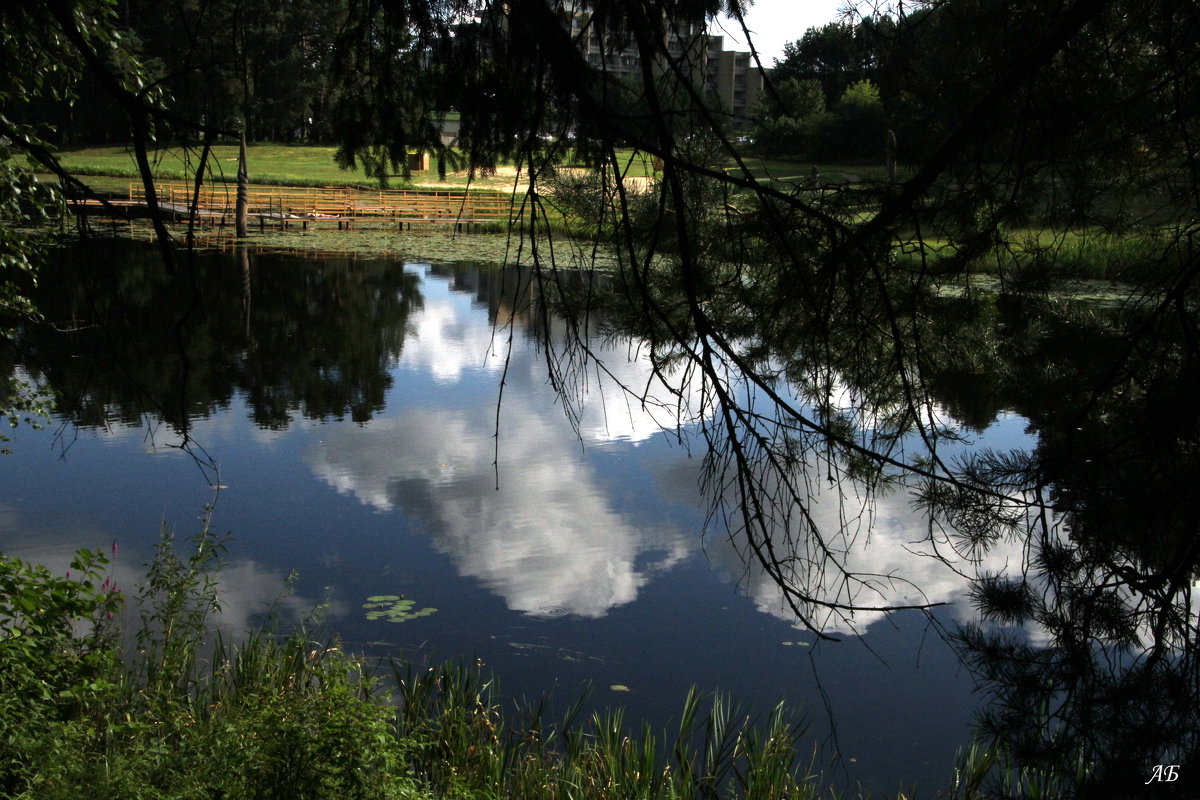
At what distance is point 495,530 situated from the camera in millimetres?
6625

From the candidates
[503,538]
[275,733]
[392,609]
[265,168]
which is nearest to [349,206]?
[265,168]

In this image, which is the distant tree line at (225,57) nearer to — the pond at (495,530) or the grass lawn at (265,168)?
the pond at (495,530)

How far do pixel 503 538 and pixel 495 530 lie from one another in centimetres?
14

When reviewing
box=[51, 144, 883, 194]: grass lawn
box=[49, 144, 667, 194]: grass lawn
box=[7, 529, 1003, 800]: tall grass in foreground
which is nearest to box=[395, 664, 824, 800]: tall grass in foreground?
box=[7, 529, 1003, 800]: tall grass in foreground

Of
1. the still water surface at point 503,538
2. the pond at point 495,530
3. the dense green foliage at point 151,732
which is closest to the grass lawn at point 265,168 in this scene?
the pond at point 495,530

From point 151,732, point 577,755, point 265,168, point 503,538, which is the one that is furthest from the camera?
point 265,168

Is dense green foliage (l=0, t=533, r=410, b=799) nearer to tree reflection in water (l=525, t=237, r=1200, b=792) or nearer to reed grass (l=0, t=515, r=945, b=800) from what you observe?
reed grass (l=0, t=515, r=945, b=800)

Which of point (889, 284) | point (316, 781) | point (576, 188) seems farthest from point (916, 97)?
point (316, 781)

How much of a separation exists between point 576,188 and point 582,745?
2.27m

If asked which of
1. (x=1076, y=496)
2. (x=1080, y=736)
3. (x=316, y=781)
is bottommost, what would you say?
(x=316, y=781)

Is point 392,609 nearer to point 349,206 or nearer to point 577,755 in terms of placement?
point 577,755

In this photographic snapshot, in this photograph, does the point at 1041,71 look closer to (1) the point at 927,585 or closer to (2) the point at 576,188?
(2) the point at 576,188

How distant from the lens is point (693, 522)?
690 centimetres

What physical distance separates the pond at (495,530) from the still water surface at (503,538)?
0.07 ft
